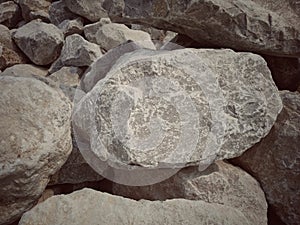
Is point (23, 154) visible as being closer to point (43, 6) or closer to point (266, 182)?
point (266, 182)

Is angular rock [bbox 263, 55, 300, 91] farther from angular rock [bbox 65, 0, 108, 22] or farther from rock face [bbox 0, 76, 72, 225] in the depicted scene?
angular rock [bbox 65, 0, 108, 22]

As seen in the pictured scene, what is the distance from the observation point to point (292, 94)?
5.01ft

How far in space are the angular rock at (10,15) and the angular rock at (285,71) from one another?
233 cm

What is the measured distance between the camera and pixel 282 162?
146cm

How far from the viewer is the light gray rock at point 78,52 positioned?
223 cm

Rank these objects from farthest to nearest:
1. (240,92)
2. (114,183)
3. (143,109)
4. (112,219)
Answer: (114,183), (240,92), (143,109), (112,219)

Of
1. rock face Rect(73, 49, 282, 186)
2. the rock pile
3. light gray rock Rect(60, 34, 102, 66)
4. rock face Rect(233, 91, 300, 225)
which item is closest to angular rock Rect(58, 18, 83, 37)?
light gray rock Rect(60, 34, 102, 66)

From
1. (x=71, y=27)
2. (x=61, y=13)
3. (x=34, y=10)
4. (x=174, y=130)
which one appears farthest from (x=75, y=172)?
(x=34, y=10)

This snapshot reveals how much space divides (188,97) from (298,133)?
51 cm

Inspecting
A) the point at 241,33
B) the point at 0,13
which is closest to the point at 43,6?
the point at 0,13

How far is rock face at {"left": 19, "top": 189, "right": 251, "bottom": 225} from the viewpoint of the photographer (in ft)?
3.70

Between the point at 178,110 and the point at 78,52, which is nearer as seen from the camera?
the point at 178,110

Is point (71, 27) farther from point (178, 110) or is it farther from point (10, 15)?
point (178, 110)

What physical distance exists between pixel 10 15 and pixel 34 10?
227mm
